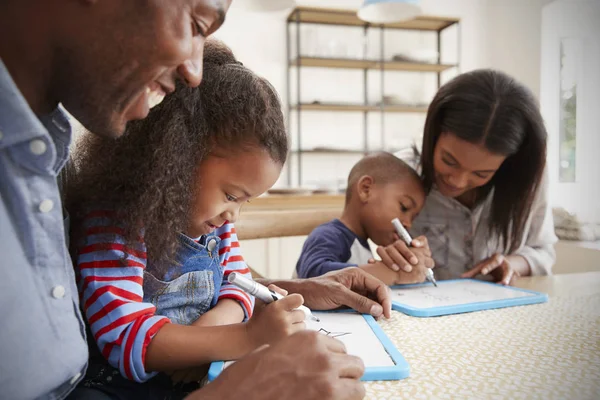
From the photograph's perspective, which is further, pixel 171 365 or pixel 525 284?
pixel 525 284

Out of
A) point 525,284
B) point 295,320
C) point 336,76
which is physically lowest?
point 525,284

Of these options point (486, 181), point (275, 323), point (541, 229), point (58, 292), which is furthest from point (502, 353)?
point (541, 229)

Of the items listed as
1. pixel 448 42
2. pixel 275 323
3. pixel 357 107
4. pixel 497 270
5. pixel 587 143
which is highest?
pixel 448 42

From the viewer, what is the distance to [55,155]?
1.50ft

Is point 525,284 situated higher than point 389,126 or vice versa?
point 389,126

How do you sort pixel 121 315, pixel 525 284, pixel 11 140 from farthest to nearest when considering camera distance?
pixel 525 284, pixel 121 315, pixel 11 140

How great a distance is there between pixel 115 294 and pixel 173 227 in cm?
13

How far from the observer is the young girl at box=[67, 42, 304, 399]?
560 millimetres

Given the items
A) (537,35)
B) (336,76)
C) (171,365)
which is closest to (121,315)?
(171,365)

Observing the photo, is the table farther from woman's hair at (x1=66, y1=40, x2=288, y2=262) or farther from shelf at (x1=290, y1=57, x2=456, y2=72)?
shelf at (x1=290, y1=57, x2=456, y2=72)

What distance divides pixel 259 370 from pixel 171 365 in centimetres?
16

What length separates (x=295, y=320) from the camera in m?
0.61

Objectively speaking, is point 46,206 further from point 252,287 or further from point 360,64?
point 360,64

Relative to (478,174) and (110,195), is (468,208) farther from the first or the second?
(110,195)
